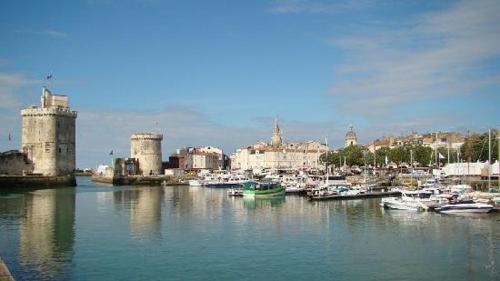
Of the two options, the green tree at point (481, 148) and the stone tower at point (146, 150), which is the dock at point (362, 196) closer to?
the green tree at point (481, 148)

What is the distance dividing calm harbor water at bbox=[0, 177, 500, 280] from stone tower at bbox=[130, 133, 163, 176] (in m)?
56.2

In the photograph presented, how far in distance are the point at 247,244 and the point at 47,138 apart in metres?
53.7

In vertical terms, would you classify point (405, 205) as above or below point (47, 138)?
below

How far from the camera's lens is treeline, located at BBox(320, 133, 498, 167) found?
78438mm

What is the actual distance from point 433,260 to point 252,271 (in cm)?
769

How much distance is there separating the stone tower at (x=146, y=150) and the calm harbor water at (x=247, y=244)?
56.2 metres

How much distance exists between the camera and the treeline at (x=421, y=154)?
78438 millimetres

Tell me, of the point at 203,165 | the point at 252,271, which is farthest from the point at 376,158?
the point at 252,271

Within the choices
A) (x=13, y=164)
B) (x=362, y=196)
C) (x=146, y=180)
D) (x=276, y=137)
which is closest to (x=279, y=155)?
(x=276, y=137)

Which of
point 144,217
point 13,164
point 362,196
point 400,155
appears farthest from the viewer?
point 400,155

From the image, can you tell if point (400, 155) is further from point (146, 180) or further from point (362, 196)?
point (146, 180)

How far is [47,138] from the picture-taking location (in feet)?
241

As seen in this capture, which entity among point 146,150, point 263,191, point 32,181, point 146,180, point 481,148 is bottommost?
point 263,191

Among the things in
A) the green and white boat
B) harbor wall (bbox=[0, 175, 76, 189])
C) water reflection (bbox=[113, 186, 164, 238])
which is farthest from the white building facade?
water reflection (bbox=[113, 186, 164, 238])
